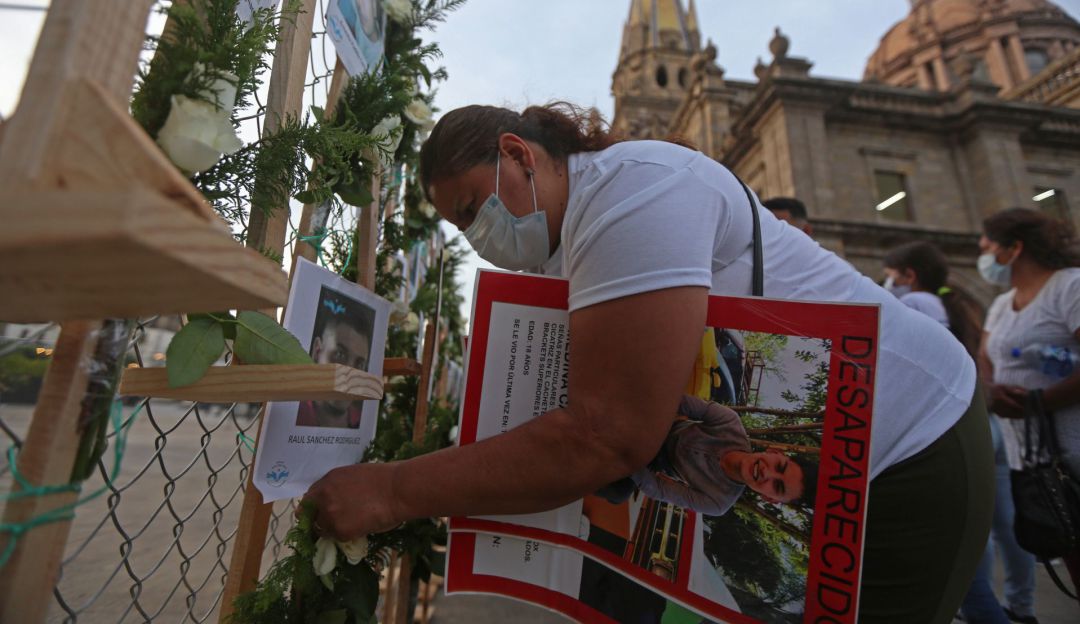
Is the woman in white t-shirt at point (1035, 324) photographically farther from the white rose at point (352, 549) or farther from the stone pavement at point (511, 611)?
the white rose at point (352, 549)

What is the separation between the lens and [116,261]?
1.51 ft

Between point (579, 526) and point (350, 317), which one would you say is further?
point (350, 317)

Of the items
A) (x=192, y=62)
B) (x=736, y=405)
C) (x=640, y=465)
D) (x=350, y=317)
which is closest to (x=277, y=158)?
(x=192, y=62)

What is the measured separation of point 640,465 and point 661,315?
278mm

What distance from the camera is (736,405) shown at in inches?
40.0

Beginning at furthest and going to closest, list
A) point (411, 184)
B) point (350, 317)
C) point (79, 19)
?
point (411, 184) → point (350, 317) → point (79, 19)

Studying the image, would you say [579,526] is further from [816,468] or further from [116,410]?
[116,410]

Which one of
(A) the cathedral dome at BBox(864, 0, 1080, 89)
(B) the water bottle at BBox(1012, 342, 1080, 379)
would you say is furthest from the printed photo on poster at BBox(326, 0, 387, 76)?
(A) the cathedral dome at BBox(864, 0, 1080, 89)

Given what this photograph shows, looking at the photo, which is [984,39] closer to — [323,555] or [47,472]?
[323,555]

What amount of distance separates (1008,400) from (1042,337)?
1.06ft

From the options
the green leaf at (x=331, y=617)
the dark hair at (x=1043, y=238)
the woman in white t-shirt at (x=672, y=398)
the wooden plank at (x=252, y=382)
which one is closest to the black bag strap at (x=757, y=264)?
the woman in white t-shirt at (x=672, y=398)

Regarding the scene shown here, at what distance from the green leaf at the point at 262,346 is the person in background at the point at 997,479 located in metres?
2.81

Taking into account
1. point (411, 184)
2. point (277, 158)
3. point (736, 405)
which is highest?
point (411, 184)

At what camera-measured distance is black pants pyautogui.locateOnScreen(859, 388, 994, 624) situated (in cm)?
103
